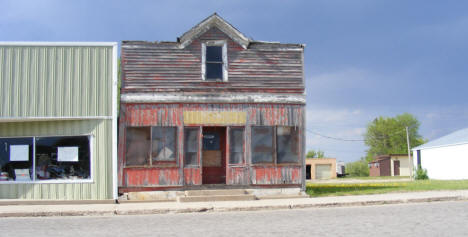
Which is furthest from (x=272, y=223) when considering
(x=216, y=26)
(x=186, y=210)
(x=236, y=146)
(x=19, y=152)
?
(x=19, y=152)

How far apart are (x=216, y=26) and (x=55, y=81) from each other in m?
6.03

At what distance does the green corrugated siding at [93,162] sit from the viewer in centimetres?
1581

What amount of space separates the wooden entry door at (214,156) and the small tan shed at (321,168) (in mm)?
40873

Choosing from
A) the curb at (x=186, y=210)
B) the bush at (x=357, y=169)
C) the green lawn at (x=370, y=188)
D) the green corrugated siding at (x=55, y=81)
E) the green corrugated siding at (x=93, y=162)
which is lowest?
the bush at (x=357, y=169)

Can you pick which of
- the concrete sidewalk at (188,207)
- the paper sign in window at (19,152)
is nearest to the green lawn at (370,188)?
the concrete sidewalk at (188,207)

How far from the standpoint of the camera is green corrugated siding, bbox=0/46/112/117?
15.8 meters

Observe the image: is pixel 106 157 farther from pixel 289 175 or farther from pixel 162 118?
pixel 289 175

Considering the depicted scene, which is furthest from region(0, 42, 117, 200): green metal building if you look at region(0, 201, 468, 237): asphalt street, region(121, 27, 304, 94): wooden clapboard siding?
region(0, 201, 468, 237): asphalt street

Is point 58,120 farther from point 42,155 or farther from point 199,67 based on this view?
point 199,67

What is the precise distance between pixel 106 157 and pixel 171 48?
15.0 ft

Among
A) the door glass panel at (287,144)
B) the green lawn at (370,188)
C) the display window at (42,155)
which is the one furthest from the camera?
the green lawn at (370,188)

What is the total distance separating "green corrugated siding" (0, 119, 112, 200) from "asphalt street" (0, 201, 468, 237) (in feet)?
10.9

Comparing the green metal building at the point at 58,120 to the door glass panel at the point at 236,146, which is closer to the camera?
the green metal building at the point at 58,120

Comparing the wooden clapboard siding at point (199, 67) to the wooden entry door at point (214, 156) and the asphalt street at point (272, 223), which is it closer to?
the wooden entry door at point (214, 156)
